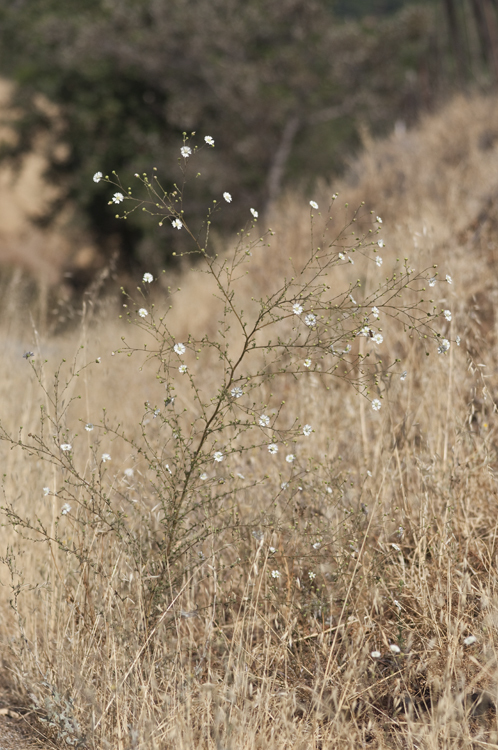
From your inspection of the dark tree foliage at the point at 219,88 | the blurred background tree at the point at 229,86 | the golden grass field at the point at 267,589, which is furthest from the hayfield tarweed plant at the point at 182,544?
the dark tree foliage at the point at 219,88

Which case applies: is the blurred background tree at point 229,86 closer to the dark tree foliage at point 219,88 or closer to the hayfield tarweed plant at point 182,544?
the dark tree foliage at point 219,88

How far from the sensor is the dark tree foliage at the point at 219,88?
1224 cm

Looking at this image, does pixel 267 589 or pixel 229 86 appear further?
pixel 229 86

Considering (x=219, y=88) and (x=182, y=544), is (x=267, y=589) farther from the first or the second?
(x=219, y=88)

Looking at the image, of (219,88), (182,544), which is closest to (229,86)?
(219,88)

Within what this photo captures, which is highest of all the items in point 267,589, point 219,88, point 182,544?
point 219,88

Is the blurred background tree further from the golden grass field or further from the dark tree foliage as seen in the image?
the golden grass field

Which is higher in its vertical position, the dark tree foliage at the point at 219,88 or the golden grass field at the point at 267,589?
the dark tree foliage at the point at 219,88

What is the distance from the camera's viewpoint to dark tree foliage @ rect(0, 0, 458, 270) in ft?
40.2

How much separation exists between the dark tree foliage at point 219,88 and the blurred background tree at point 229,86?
27mm

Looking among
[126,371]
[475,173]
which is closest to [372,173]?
[475,173]

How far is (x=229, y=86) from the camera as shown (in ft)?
39.8

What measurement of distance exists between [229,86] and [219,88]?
0.19 m

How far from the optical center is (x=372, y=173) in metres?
7.84
